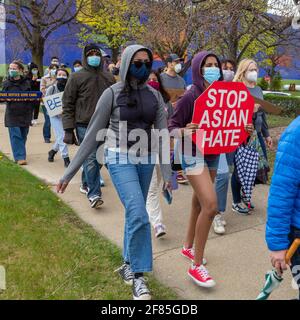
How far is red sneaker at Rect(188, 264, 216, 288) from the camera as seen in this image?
347 cm

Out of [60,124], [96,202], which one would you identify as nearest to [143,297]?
[96,202]

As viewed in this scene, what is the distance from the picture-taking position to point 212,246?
4.33 meters

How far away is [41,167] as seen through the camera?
301 inches

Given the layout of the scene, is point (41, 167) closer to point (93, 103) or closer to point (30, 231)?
point (93, 103)

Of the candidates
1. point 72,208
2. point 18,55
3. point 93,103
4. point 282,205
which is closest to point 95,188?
point 72,208

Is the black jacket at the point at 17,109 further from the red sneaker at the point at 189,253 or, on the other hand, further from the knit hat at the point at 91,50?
the red sneaker at the point at 189,253

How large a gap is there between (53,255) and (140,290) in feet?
3.64

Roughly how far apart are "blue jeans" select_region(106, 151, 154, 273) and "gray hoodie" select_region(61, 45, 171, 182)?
0.10 meters

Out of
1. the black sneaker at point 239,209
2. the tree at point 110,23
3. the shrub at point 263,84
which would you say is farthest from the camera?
the shrub at point 263,84

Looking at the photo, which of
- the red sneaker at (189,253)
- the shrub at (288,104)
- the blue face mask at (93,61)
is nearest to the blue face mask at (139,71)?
the red sneaker at (189,253)

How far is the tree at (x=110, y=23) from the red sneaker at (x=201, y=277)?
12.5m

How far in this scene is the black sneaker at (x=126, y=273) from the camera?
139 inches

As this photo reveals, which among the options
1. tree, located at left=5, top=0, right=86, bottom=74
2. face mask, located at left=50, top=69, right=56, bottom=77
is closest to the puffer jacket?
face mask, located at left=50, top=69, right=56, bottom=77

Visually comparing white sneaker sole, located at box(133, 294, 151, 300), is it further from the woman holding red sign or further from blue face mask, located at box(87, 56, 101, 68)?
blue face mask, located at box(87, 56, 101, 68)
